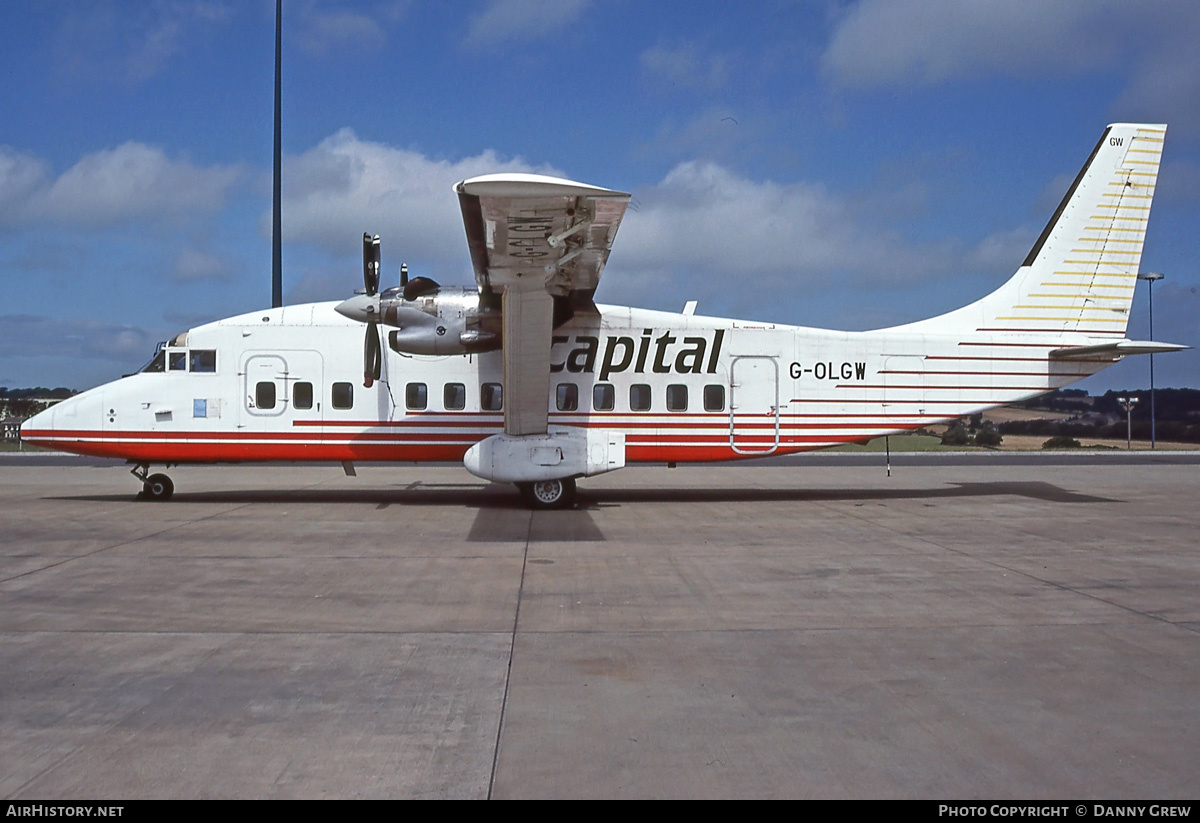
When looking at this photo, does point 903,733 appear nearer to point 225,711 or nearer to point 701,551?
point 225,711

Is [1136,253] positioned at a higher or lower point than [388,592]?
higher

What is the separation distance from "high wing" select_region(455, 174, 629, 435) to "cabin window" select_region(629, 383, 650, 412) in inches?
65.5

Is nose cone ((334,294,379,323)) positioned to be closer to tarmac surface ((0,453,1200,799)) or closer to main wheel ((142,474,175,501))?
tarmac surface ((0,453,1200,799))

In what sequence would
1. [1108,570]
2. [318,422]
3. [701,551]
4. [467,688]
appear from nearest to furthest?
[467,688], [1108,570], [701,551], [318,422]

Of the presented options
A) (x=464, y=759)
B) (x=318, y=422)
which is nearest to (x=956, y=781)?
(x=464, y=759)

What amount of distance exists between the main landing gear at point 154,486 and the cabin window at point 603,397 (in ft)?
26.4

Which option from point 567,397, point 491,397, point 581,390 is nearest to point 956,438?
point 581,390

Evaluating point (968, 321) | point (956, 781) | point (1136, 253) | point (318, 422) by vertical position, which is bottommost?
point (956, 781)

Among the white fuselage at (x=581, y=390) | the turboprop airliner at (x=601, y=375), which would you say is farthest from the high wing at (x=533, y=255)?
the white fuselage at (x=581, y=390)

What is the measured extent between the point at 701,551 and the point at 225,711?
22.2ft

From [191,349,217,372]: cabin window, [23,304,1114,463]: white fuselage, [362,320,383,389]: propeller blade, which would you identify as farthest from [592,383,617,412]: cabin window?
[191,349,217,372]: cabin window

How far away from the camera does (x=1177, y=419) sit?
61781mm

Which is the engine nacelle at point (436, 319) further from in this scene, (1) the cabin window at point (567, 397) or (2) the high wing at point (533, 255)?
(1) the cabin window at point (567, 397)

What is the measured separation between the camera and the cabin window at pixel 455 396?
1645cm
